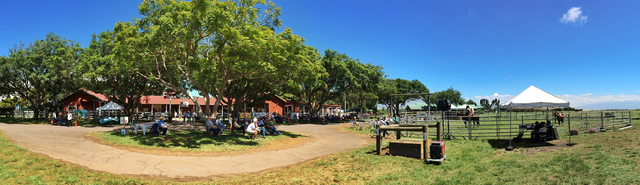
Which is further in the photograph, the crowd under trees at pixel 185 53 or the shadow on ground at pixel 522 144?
the crowd under trees at pixel 185 53

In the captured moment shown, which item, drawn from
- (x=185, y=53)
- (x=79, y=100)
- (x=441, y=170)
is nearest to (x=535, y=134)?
(x=441, y=170)

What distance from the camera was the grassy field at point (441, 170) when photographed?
19.6 ft

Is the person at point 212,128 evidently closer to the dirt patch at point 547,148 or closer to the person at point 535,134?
the dirt patch at point 547,148

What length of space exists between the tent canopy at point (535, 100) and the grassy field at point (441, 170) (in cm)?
271

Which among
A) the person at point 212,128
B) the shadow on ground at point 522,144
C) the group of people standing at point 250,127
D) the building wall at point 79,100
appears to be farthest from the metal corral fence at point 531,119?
the building wall at point 79,100

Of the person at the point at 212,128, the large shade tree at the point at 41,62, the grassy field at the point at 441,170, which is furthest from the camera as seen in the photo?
the large shade tree at the point at 41,62

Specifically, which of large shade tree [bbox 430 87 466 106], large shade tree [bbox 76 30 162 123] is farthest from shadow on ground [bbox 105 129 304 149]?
large shade tree [bbox 430 87 466 106]

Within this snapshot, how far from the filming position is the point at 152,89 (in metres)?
28.0

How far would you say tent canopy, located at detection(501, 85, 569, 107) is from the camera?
11656mm

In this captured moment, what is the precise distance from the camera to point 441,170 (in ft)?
23.7

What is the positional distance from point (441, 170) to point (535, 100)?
24.4 feet

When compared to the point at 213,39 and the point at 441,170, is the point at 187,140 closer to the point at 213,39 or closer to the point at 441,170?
the point at 213,39

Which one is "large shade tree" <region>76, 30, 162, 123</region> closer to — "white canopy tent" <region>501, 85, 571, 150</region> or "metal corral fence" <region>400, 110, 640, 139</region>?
"metal corral fence" <region>400, 110, 640, 139</region>

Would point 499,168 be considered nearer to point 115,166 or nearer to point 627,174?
point 627,174
